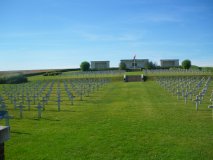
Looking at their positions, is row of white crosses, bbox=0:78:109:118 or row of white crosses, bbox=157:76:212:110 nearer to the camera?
row of white crosses, bbox=0:78:109:118

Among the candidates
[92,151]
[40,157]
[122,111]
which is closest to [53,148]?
[40,157]

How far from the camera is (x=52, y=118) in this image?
1159cm

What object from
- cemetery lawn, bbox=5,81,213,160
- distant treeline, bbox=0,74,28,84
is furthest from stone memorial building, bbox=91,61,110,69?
cemetery lawn, bbox=5,81,213,160

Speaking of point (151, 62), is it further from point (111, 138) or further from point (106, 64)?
point (111, 138)

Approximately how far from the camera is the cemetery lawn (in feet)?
21.8

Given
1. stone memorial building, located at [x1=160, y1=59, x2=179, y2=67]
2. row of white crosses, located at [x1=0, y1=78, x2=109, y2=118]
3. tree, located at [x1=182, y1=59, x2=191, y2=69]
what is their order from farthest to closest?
1. stone memorial building, located at [x1=160, y1=59, x2=179, y2=67]
2. tree, located at [x1=182, y1=59, x2=191, y2=69]
3. row of white crosses, located at [x1=0, y1=78, x2=109, y2=118]

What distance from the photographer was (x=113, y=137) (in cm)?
808

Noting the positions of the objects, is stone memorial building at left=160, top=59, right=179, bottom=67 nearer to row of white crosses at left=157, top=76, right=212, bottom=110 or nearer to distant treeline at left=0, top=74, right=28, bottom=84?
distant treeline at left=0, top=74, right=28, bottom=84

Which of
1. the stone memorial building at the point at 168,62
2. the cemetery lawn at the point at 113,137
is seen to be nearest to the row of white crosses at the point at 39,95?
the cemetery lawn at the point at 113,137

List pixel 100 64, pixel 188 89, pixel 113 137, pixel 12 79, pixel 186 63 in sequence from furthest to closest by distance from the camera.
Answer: pixel 100 64 < pixel 186 63 < pixel 12 79 < pixel 188 89 < pixel 113 137

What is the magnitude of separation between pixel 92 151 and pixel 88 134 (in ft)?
5.55

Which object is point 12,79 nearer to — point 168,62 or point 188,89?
point 188,89

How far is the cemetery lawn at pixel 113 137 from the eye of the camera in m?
6.64

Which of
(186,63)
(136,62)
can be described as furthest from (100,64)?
(186,63)
